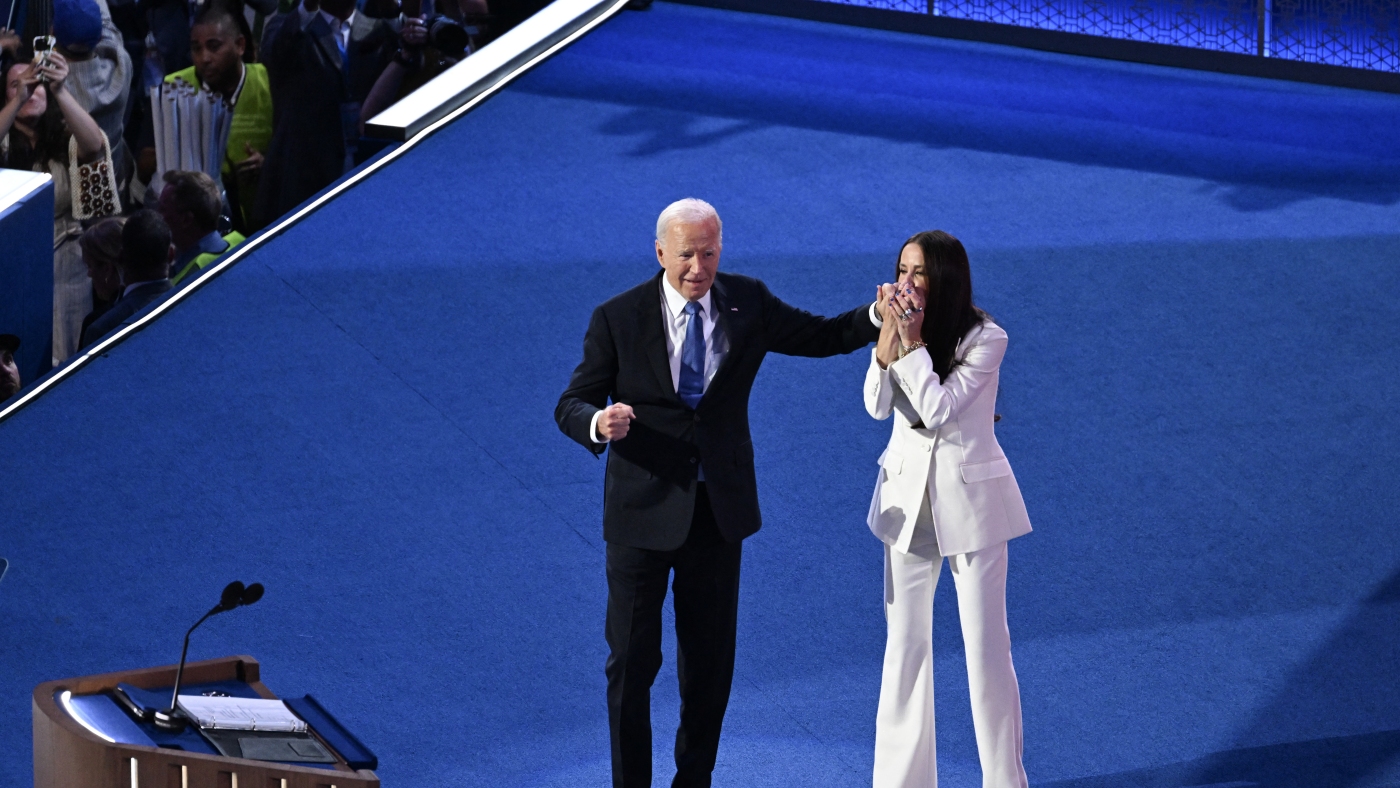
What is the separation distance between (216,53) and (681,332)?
13.9 ft

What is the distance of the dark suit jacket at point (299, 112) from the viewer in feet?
25.6

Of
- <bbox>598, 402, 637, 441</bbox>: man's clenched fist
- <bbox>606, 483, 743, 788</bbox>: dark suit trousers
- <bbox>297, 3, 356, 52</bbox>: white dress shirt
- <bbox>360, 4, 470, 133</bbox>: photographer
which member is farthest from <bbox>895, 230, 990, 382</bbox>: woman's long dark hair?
<bbox>360, 4, 470, 133</bbox>: photographer

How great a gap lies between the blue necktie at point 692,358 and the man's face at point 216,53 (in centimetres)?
422

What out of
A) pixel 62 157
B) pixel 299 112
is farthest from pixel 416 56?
pixel 62 157

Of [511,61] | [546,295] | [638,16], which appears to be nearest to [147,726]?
[546,295]

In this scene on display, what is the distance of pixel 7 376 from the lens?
671cm

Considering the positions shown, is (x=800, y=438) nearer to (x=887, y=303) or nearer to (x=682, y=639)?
(x=682, y=639)

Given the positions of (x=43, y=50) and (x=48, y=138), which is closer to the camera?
(x=48, y=138)

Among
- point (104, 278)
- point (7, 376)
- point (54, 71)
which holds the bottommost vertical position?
point (7, 376)

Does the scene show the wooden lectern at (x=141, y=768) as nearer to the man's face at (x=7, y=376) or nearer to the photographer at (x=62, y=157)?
the man's face at (x=7, y=376)

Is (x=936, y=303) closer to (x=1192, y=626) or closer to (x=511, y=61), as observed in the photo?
(x=1192, y=626)

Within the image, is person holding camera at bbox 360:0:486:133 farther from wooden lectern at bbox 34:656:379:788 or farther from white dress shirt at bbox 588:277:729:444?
wooden lectern at bbox 34:656:379:788

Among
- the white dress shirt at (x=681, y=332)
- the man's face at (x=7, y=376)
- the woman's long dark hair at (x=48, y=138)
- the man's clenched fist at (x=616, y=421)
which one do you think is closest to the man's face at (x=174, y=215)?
the woman's long dark hair at (x=48, y=138)

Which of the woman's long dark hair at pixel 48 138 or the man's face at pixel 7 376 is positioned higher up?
the woman's long dark hair at pixel 48 138
